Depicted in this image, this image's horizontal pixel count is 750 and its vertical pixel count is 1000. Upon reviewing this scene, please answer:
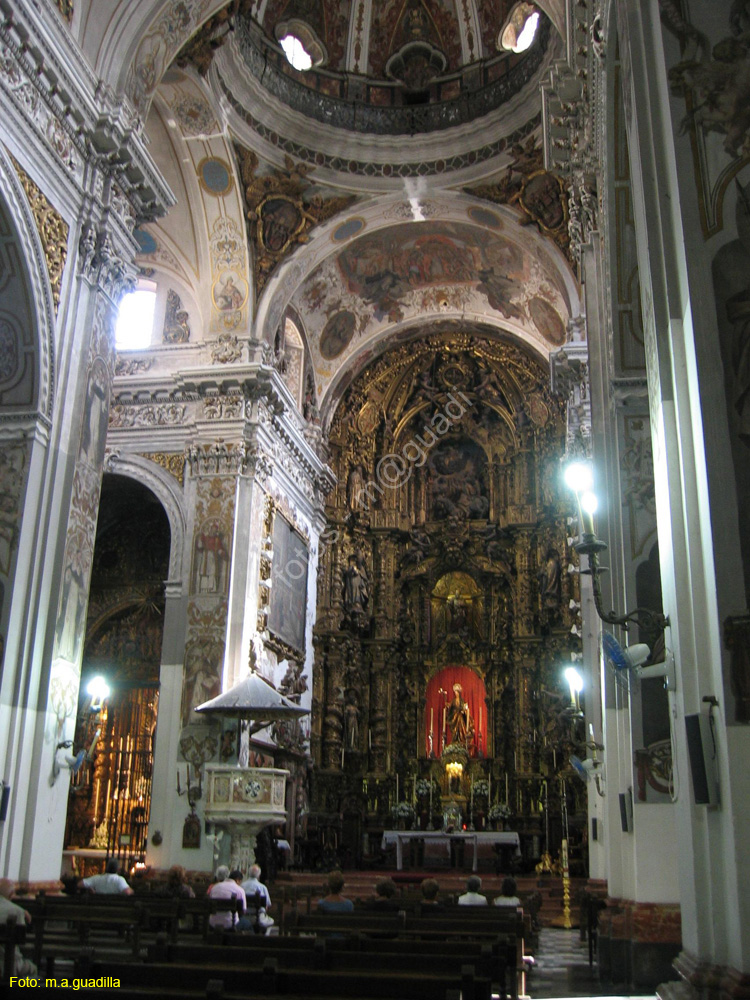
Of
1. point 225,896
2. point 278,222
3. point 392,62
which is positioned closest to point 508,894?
point 225,896

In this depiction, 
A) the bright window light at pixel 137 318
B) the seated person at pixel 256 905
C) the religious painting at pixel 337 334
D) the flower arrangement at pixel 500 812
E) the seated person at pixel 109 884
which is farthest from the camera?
the religious painting at pixel 337 334

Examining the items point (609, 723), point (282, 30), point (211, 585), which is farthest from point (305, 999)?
point (282, 30)

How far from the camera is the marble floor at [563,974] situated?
8.21 m

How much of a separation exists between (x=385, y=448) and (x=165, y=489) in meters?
7.99

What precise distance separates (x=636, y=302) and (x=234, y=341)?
455 inches

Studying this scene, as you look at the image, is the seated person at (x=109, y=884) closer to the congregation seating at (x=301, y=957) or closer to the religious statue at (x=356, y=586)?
the congregation seating at (x=301, y=957)

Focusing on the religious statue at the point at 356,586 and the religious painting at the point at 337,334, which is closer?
the religious statue at the point at 356,586

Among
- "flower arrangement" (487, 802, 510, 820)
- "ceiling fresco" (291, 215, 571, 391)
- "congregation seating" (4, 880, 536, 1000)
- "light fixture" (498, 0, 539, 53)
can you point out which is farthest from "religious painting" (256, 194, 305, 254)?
"congregation seating" (4, 880, 536, 1000)

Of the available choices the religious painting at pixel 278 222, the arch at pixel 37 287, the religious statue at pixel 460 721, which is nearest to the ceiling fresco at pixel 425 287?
the religious painting at pixel 278 222

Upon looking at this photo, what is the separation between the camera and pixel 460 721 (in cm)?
2380

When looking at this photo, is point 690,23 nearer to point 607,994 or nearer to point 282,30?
point 607,994

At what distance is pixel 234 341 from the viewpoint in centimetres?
1975

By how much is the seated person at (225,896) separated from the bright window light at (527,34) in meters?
16.8

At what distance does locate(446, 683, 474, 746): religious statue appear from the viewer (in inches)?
931
